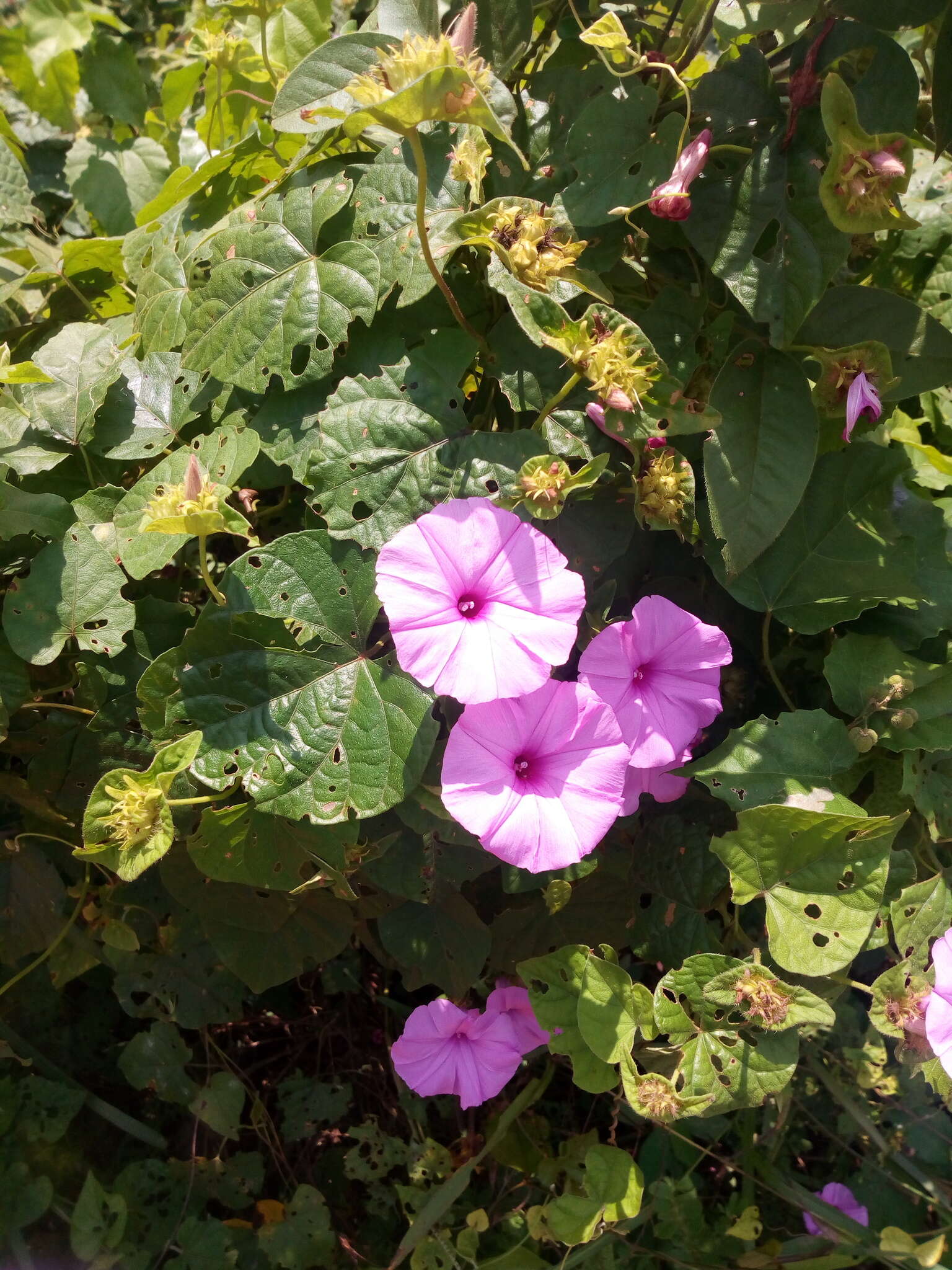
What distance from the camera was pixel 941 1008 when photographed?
3.50 ft

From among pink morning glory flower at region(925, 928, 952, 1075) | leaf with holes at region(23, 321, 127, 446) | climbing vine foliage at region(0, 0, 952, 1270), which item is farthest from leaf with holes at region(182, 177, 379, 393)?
pink morning glory flower at region(925, 928, 952, 1075)

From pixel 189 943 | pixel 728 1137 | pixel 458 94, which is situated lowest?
pixel 728 1137

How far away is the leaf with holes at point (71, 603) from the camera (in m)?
1.12

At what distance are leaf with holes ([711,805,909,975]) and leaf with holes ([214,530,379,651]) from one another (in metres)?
0.50

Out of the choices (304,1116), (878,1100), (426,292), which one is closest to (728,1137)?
(878,1100)

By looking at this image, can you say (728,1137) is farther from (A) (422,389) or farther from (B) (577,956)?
(A) (422,389)

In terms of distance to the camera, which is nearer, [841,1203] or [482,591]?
[482,591]

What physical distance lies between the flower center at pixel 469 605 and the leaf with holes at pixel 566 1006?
0.45 meters

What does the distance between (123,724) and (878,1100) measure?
1745 millimetres

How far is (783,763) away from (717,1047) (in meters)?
0.34

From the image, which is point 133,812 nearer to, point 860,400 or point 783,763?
point 783,763

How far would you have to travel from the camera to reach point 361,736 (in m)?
1.03

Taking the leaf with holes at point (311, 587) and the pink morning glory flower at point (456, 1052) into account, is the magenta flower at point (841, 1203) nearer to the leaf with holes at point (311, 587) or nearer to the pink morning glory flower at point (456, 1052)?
the pink morning glory flower at point (456, 1052)

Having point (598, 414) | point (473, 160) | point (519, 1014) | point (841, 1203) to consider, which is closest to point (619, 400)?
point (598, 414)
